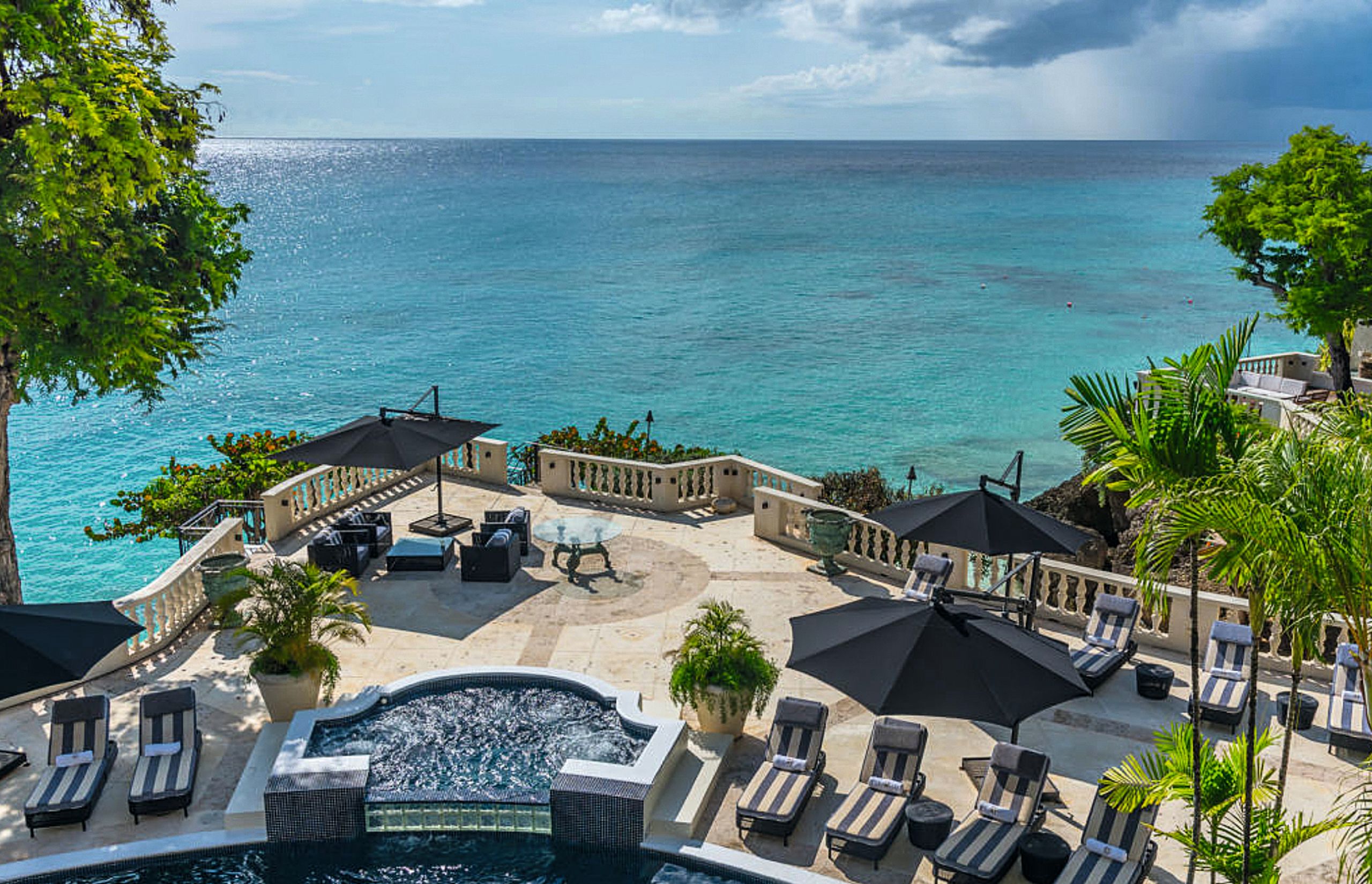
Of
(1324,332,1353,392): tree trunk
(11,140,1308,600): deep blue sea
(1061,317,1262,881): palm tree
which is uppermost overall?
(1061,317,1262,881): palm tree

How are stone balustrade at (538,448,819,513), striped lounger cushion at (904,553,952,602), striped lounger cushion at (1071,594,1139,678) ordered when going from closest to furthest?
striped lounger cushion at (1071,594,1139,678) < striped lounger cushion at (904,553,952,602) < stone balustrade at (538,448,819,513)

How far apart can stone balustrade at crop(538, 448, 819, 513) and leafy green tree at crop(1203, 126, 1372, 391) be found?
770 inches

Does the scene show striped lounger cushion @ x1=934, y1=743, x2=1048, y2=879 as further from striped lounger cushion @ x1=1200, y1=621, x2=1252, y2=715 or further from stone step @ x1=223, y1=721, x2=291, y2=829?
stone step @ x1=223, y1=721, x2=291, y2=829

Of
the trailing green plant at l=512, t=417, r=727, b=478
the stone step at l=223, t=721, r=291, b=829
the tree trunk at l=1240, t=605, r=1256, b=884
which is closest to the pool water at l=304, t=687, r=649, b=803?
the stone step at l=223, t=721, r=291, b=829

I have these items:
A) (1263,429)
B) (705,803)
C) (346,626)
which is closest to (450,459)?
(346,626)

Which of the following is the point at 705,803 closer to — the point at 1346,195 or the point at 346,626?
the point at 346,626

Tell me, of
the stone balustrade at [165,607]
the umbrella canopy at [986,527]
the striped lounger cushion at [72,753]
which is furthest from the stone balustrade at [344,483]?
the umbrella canopy at [986,527]

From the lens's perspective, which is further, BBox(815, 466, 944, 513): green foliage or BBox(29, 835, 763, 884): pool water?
BBox(815, 466, 944, 513): green foliage

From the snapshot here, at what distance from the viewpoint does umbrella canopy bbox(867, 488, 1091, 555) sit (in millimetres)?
14695

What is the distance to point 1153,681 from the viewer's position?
47.7 ft

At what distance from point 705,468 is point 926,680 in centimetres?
1185

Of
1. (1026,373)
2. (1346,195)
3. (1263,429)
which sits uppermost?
(1346,195)

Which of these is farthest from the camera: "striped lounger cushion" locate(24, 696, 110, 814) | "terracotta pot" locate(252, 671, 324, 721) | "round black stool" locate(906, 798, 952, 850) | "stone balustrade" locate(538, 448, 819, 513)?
"stone balustrade" locate(538, 448, 819, 513)

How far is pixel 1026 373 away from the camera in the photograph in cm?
6247
